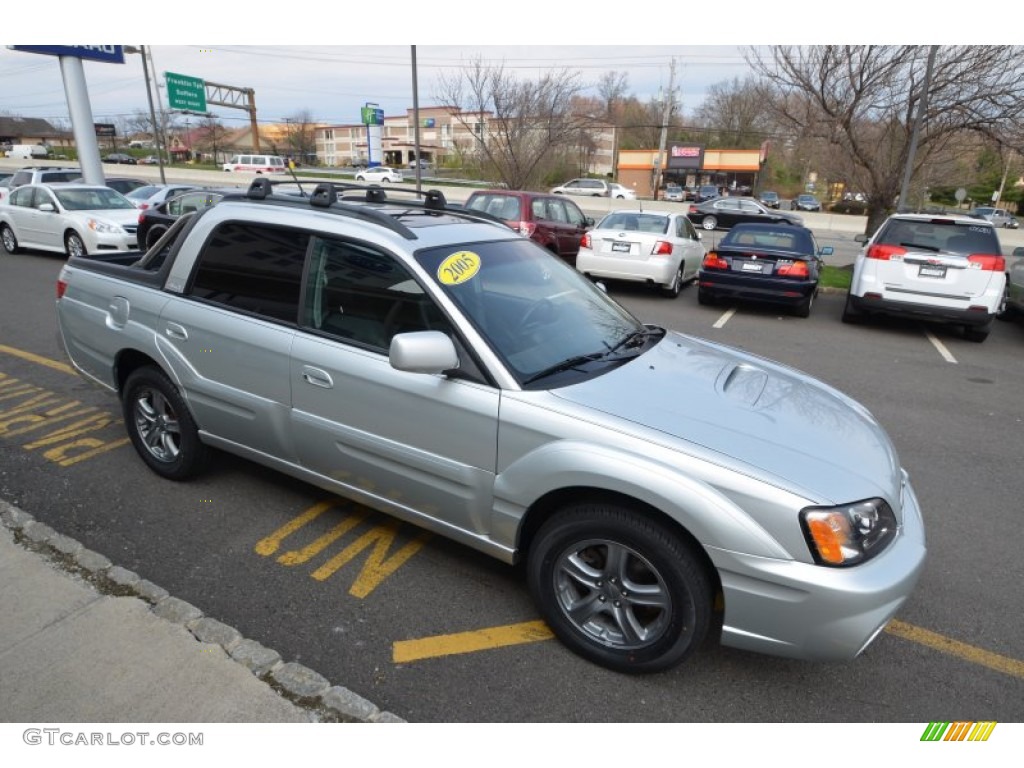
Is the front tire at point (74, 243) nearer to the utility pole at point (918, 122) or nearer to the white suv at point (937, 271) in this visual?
the white suv at point (937, 271)

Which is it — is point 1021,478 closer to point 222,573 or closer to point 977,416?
point 977,416

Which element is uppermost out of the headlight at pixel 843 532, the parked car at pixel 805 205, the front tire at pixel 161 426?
the headlight at pixel 843 532

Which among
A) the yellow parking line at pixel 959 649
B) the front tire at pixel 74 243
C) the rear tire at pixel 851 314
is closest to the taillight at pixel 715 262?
the rear tire at pixel 851 314

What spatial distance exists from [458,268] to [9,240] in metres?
15.1

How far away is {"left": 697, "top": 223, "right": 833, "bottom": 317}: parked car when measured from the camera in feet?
31.5

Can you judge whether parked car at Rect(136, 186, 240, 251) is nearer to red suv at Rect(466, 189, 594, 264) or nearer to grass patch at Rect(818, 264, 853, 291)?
red suv at Rect(466, 189, 594, 264)

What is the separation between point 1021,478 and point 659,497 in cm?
389

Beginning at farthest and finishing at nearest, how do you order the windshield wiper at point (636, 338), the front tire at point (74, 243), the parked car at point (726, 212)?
the parked car at point (726, 212) → the front tire at point (74, 243) → the windshield wiper at point (636, 338)

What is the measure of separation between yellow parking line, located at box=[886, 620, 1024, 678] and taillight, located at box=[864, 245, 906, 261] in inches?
281

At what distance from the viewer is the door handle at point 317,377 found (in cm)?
302

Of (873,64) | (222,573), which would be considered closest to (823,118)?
(873,64)

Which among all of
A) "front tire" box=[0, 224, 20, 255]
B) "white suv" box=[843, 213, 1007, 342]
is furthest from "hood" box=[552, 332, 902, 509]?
"front tire" box=[0, 224, 20, 255]

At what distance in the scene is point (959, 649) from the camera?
9.11ft

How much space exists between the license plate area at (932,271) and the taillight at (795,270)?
155 cm
